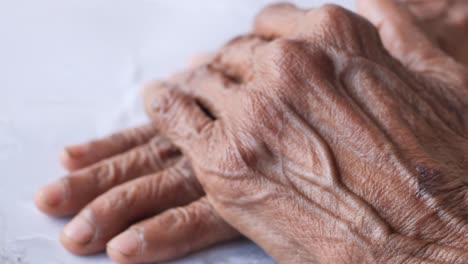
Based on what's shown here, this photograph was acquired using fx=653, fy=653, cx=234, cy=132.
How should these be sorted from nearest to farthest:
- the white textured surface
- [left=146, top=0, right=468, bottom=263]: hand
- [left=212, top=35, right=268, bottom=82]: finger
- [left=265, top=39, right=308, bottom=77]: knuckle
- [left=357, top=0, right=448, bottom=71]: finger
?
[left=146, top=0, right=468, bottom=263]: hand
[left=265, top=39, right=308, bottom=77]: knuckle
the white textured surface
[left=357, top=0, right=448, bottom=71]: finger
[left=212, top=35, right=268, bottom=82]: finger

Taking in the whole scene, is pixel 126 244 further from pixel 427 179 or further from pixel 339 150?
pixel 427 179

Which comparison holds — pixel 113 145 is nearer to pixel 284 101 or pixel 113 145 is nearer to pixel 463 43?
pixel 284 101

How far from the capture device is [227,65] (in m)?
1.78

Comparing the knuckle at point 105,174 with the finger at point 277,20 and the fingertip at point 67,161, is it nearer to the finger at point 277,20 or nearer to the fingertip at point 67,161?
the fingertip at point 67,161

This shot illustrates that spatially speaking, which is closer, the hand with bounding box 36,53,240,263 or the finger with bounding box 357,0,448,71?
the hand with bounding box 36,53,240,263

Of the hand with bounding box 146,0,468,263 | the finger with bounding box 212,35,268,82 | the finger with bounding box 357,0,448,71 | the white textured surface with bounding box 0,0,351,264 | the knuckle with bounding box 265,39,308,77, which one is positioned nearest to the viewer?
the hand with bounding box 146,0,468,263

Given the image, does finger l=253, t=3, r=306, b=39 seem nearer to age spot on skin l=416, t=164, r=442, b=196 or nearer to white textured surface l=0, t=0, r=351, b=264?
white textured surface l=0, t=0, r=351, b=264

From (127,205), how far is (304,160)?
48 centimetres

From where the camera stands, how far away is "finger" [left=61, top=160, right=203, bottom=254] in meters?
1.44

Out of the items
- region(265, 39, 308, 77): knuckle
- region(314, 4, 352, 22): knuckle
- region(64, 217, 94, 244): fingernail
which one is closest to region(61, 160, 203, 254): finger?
region(64, 217, 94, 244): fingernail

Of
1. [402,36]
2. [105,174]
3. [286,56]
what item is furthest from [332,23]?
[105,174]

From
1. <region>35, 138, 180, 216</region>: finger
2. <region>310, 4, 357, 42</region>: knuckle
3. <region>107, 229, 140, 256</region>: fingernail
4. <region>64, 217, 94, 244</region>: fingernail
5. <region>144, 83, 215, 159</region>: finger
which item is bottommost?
<region>107, 229, 140, 256</region>: fingernail

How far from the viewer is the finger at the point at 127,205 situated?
1440 millimetres

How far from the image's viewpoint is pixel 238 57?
175 cm
